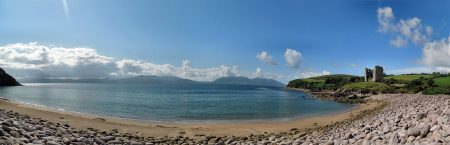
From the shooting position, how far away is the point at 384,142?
47.8 feet

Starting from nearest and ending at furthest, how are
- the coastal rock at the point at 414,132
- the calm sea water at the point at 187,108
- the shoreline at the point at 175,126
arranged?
the coastal rock at the point at 414,132
the shoreline at the point at 175,126
the calm sea water at the point at 187,108

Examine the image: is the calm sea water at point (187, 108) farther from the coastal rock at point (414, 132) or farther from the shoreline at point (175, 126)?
the coastal rock at point (414, 132)

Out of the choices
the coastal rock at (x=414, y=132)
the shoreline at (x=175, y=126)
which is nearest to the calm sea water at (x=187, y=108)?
the shoreline at (x=175, y=126)

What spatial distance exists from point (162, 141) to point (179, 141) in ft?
3.90

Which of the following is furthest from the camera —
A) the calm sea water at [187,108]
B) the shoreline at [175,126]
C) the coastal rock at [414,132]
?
the calm sea water at [187,108]

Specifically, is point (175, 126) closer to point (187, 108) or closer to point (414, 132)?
point (414, 132)

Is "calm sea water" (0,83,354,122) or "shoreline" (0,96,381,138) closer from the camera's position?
"shoreline" (0,96,381,138)

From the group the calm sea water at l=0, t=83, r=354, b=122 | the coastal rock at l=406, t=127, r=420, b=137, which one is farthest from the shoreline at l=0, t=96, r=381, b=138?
the coastal rock at l=406, t=127, r=420, b=137

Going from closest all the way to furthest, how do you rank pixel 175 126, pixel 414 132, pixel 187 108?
pixel 414 132 → pixel 175 126 → pixel 187 108

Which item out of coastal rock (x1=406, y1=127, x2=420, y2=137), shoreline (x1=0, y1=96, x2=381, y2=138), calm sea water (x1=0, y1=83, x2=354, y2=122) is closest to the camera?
coastal rock (x1=406, y1=127, x2=420, y2=137)

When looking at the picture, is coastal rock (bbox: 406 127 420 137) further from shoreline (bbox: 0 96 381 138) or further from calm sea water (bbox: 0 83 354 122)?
calm sea water (bbox: 0 83 354 122)

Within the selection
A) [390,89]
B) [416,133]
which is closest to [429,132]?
[416,133]

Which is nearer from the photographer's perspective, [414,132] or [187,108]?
[414,132]

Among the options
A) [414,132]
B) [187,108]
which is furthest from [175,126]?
[187,108]
